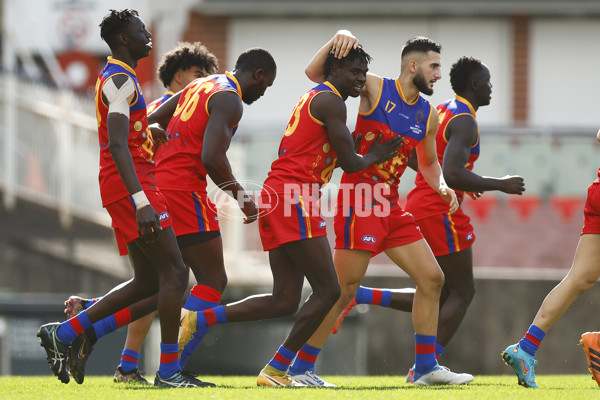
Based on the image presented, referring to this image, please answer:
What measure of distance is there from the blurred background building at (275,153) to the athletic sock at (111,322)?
366 cm

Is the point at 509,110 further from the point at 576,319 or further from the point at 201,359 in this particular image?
the point at 201,359

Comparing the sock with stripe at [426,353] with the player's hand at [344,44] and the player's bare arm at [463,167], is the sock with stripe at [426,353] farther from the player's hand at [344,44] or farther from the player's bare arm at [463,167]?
the player's hand at [344,44]

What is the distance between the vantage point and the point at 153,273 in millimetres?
7156

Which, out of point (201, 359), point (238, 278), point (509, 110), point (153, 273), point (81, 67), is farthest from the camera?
point (81, 67)

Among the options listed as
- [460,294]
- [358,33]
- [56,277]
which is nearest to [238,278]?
[56,277]

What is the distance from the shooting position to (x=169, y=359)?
7.03m

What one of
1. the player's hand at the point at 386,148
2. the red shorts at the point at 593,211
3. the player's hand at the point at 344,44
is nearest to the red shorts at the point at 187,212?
the player's hand at the point at 386,148

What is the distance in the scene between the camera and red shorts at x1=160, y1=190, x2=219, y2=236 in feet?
24.7

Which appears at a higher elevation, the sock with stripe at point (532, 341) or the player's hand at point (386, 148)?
the player's hand at point (386, 148)

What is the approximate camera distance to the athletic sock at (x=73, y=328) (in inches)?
280

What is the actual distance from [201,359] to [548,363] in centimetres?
339

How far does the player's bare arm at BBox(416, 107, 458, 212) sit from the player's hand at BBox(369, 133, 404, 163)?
418 millimetres

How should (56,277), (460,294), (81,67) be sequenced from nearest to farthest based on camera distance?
(460,294)
(56,277)
(81,67)

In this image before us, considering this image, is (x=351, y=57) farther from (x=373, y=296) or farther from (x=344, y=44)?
(x=373, y=296)
